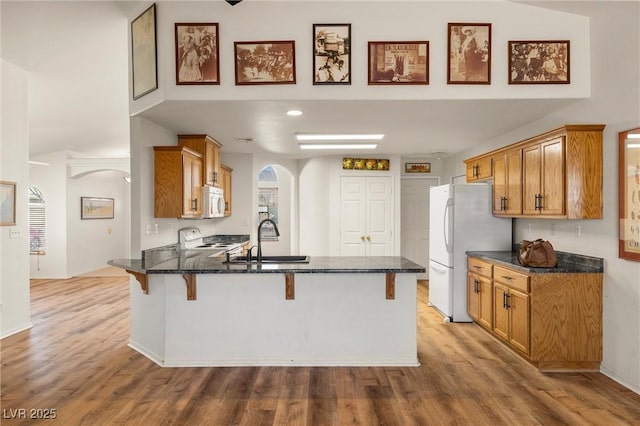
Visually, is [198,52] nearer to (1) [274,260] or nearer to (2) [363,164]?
(1) [274,260]

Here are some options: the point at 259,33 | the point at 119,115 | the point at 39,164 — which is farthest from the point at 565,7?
the point at 39,164

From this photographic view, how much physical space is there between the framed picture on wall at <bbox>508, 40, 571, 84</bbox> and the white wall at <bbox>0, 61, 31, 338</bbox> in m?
5.23

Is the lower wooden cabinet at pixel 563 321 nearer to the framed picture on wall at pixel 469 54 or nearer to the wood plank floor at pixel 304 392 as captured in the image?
the wood plank floor at pixel 304 392

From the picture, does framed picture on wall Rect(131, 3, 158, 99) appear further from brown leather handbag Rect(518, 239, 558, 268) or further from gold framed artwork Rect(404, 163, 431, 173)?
gold framed artwork Rect(404, 163, 431, 173)

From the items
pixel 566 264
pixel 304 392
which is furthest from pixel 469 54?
pixel 304 392

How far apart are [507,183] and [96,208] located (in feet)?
28.7

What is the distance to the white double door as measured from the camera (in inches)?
268

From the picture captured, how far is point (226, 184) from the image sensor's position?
6461 mm

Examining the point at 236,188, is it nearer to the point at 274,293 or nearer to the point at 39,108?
the point at 39,108

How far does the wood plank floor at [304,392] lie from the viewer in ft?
8.29

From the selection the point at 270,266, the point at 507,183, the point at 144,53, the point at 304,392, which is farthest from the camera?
the point at 507,183

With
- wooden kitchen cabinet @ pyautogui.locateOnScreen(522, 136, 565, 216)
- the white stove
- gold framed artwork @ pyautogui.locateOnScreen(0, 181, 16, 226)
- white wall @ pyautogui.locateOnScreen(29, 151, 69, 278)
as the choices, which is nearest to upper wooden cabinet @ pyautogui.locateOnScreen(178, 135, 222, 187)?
the white stove

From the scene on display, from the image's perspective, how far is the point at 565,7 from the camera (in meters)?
3.10

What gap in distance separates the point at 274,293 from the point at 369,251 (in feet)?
12.0
